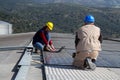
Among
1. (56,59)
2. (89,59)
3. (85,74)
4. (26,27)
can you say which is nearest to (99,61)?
(56,59)

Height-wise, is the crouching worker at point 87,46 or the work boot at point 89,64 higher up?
the crouching worker at point 87,46

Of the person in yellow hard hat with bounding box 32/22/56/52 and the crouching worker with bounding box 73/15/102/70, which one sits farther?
the person in yellow hard hat with bounding box 32/22/56/52

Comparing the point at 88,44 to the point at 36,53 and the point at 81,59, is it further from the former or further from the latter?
the point at 36,53

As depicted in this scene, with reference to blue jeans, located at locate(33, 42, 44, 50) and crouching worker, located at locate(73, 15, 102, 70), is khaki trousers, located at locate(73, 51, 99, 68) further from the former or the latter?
blue jeans, located at locate(33, 42, 44, 50)

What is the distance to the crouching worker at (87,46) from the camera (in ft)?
40.5

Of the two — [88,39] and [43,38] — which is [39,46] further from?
Result: [88,39]

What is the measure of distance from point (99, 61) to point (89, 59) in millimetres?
2295

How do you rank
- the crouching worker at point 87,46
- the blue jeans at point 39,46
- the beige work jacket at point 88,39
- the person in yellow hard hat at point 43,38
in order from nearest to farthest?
the crouching worker at point 87,46, the beige work jacket at point 88,39, the person in yellow hard hat at point 43,38, the blue jeans at point 39,46

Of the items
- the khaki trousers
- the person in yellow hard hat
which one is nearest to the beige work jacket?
the khaki trousers

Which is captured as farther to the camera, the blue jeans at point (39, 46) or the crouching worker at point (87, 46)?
the blue jeans at point (39, 46)

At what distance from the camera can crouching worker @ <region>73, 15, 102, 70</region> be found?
1235 centimetres

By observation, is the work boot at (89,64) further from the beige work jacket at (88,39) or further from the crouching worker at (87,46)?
the beige work jacket at (88,39)

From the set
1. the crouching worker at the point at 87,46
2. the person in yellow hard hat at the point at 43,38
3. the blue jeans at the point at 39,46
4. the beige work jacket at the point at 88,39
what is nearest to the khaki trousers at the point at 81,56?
the crouching worker at the point at 87,46

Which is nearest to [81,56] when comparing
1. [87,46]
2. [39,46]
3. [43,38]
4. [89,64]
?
[87,46]
